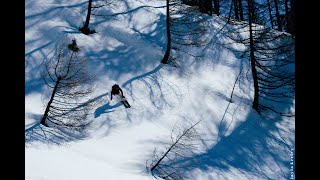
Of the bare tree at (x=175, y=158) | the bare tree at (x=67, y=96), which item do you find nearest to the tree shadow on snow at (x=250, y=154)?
the bare tree at (x=175, y=158)

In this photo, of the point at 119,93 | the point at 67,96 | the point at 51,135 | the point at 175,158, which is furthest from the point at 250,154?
the point at 51,135

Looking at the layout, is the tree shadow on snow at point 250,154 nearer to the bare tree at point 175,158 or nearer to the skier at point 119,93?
the bare tree at point 175,158

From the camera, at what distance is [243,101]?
18984mm

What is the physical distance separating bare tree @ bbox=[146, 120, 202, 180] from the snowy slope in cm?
32

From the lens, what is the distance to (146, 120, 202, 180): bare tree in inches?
451

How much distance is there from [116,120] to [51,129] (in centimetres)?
294

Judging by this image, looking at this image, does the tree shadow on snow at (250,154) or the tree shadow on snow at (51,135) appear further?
the tree shadow on snow at (250,154)

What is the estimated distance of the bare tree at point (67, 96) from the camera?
41.7 feet

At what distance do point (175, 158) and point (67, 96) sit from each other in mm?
5103

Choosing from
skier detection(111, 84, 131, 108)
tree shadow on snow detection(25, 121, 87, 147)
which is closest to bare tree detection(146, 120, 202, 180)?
skier detection(111, 84, 131, 108)

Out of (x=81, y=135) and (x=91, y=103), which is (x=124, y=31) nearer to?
(x=91, y=103)

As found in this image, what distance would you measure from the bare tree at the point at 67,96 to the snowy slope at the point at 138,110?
0.39 meters
